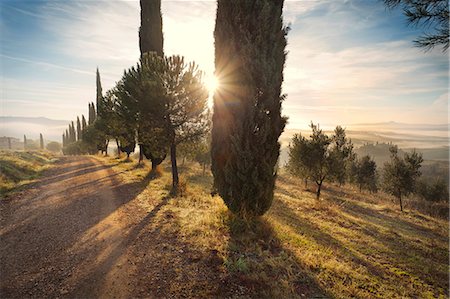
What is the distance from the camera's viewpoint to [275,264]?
5711 millimetres

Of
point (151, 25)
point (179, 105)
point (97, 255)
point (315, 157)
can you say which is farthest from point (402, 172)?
point (97, 255)

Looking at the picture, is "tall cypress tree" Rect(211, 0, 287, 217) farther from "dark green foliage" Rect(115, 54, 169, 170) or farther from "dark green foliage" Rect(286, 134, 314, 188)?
"dark green foliage" Rect(286, 134, 314, 188)

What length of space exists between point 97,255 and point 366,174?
4523cm

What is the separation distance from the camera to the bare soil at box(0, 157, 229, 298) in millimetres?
4672

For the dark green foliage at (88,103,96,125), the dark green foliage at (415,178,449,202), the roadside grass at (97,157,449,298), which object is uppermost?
the dark green foliage at (88,103,96,125)

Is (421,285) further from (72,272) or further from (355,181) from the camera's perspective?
(355,181)

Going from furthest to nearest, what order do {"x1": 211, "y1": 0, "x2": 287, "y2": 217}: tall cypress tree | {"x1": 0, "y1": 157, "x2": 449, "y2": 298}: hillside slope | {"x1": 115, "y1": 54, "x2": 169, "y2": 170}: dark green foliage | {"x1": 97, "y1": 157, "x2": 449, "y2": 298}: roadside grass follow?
{"x1": 115, "y1": 54, "x2": 169, "y2": 170}: dark green foliage < {"x1": 211, "y1": 0, "x2": 287, "y2": 217}: tall cypress tree < {"x1": 97, "y1": 157, "x2": 449, "y2": 298}: roadside grass < {"x1": 0, "y1": 157, "x2": 449, "y2": 298}: hillside slope

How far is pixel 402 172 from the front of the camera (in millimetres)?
27453

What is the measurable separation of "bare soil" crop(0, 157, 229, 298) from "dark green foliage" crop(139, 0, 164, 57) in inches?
662

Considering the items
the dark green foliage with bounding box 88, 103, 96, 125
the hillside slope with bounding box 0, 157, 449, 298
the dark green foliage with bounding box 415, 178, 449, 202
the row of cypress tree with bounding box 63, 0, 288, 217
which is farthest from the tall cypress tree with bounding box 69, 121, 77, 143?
the dark green foliage with bounding box 415, 178, 449, 202

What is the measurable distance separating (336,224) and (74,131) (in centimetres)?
8638

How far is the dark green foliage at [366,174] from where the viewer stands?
40844 millimetres

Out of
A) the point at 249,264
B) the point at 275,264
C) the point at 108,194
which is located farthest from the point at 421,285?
the point at 108,194

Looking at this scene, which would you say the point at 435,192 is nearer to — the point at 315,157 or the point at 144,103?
the point at 315,157
